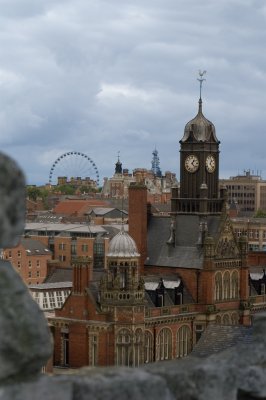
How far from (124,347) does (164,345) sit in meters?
4.80

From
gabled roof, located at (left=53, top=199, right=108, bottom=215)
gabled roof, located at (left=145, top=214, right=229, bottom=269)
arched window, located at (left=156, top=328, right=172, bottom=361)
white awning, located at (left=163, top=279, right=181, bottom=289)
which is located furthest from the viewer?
gabled roof, located at (left=53, top=199, right=108, bottom=215)

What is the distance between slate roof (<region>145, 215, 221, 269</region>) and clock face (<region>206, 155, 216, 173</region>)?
4.09 m

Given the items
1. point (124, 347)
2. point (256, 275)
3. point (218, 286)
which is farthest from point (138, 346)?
point (256, 275)

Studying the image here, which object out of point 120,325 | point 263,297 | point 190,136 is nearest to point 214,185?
point 190,136

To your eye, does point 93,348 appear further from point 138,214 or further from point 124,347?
point 138,214

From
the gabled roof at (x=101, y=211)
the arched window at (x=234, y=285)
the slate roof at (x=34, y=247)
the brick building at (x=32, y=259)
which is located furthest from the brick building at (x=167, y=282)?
the gabled roof at (x=101, y=211)

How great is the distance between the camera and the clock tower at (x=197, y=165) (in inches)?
2707

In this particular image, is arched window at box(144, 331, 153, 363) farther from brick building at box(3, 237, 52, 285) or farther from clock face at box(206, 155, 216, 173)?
brick building at box(3, 237, 52, 285)

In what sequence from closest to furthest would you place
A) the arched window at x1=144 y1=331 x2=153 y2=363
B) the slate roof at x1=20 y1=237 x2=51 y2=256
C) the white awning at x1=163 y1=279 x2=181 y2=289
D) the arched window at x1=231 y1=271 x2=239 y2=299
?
the arched window at x1=144 y1=331 x2=153 y2=363, the white awning at x1=163 y1=279 x2=181 y2=289, the arched window at x1=231 y1=271 x2=239 y2=299, the slate roof at x1=20 y1=237 x2=51 y2=256

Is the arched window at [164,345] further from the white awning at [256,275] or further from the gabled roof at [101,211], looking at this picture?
the gabled roof at [101,211]

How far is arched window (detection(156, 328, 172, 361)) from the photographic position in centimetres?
5841

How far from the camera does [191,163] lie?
69625mm

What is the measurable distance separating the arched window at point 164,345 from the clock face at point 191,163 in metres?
14.6

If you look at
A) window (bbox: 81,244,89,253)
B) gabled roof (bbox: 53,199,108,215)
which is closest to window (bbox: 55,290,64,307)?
window (bbox: 81,244,89,253)
